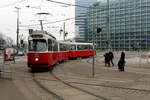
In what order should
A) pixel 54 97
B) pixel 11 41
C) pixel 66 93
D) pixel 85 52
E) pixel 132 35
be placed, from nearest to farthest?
→ pixel 54 97, pixel 66 93, pixel 85 52, pixel 132 35, pixel 11 41

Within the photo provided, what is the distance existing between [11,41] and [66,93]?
11960 centimetres

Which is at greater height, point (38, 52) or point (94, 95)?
point (38, 52)

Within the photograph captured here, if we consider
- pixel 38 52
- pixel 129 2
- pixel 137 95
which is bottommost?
pixel 137 95

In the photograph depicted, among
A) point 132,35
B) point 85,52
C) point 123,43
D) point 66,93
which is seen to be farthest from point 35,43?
point 123,43

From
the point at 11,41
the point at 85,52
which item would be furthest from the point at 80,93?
the point at 11,41

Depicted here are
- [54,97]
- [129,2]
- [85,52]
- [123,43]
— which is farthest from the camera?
[123,43]

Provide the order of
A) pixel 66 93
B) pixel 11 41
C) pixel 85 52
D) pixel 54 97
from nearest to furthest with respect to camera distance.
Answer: pixel 54 97 → pixel 66 93 → pixel 85 52 → pixel 11 41

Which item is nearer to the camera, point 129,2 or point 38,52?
point 38,52

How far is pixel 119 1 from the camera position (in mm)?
32094

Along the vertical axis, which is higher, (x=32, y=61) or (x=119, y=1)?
(x=119, y=1)

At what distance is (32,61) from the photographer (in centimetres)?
1816

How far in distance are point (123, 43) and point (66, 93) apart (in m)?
89.1

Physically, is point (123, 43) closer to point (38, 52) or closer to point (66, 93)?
point (38, 52)

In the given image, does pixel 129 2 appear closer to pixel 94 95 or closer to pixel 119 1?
pixel 119 1
